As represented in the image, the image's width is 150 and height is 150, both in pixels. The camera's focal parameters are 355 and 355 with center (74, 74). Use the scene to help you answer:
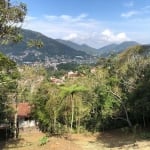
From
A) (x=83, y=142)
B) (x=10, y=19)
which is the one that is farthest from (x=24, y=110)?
(x=10, y=19)

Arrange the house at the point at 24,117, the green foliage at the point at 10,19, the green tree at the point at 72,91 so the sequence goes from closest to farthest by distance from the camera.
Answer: the green foliage at the point at 10,19, the green tree at the point at 72,91, the house at the point at 24,117

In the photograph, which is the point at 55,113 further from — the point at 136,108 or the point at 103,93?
the point at 136,108

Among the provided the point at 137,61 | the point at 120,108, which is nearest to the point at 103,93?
the point at 120,108

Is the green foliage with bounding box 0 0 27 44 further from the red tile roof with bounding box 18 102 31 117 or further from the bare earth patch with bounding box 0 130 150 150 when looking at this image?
the red tile roof with bounding box 18 102 31 117

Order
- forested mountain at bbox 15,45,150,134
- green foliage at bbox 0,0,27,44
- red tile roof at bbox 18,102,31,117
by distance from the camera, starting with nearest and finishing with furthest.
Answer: green foliage at bbox 0,0,27,44 → forested mountain at bbox 15,45,150,134 → red tile roof at bbox 18,102,31,117

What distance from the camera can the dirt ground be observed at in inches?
971

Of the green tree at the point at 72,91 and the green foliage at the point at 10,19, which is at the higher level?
the green foliage at the point at 10,19

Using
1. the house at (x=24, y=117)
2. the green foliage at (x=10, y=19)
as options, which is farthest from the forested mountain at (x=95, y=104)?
the green foliage at (x=10, y=19)

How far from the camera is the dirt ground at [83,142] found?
24.7 m

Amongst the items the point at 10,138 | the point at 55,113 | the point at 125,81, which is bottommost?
the point at 10,138

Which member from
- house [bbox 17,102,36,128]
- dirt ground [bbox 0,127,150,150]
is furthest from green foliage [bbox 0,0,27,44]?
house [bbox 17,102,36,128]

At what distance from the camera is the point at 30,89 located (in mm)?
35250

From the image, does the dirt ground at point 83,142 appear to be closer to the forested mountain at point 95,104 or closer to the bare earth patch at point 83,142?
the bare earth patch at point 83,142

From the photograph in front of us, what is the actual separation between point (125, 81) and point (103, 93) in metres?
2.28
